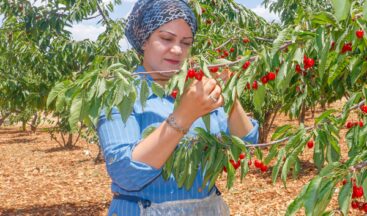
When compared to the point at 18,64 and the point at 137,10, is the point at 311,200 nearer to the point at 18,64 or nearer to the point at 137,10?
the point at 137,10

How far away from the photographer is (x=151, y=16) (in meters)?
2.15

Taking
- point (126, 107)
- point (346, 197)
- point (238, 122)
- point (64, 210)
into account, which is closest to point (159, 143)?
point (126, 107)

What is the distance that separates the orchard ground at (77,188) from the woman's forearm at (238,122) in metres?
4.16

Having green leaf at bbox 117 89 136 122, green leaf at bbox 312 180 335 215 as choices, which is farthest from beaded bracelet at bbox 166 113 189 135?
green leaf at bbox 312 180 335 215

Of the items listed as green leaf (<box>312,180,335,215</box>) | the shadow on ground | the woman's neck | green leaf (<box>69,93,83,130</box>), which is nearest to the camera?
green leaf (<box>312,180,335,215</box>)

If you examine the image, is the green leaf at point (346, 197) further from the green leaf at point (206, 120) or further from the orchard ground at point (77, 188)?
the orchard ground at point (77, 188)

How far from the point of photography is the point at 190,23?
2.18 meters

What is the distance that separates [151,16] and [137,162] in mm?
678

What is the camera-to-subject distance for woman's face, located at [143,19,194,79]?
6.86 feet

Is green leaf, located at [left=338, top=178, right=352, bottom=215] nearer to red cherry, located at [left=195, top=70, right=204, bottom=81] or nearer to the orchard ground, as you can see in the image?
red cherry, located at [left=195, top=70, right=204, bottom=81]

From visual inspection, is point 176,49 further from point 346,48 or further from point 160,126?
point 346,48

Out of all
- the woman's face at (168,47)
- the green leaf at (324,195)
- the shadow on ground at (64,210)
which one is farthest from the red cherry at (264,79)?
the shadow on ground at (64,210)

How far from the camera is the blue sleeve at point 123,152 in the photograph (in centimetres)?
186

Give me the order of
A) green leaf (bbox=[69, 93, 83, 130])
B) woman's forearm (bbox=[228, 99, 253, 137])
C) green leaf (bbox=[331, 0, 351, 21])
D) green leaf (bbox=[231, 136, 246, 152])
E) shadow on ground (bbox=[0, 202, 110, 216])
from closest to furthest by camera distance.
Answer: green leaf (bbox=[331, 0, 351, 21]) → green leaf (bbox=[69, 93, 83, 130]) → green leaf (bbox=[231, 136, 246, 152]) → woman's forearm (bbox=[228, 99, 253, 137]) → shadow on ground (bbox=[0, 202, 110, 216])
